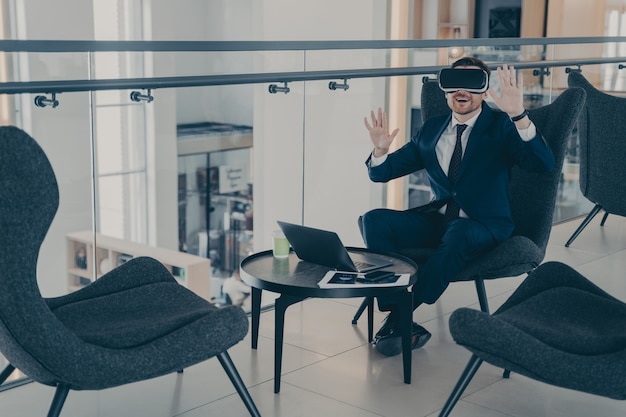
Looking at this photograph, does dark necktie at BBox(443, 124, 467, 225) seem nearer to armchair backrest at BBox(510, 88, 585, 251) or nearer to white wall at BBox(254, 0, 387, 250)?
armchair backrest at BBox(510, 88, 585, 251)

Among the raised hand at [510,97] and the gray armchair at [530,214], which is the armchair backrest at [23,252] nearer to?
the gray armchair at [530,214]

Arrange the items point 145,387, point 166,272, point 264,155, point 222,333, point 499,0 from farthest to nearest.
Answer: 1. point 499,0
2. point 264,155
3. point 145,387
4. point 166,272
5. point 222,333

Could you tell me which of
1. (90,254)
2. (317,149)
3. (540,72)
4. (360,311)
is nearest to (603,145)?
(540,72)

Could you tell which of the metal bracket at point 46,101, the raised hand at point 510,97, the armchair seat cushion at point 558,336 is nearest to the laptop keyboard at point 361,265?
the armchair seat cushion at point 558,336

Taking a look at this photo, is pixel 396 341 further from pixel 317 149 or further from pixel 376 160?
pixel 317 149

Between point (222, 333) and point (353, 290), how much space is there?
0.56m

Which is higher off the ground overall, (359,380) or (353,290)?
(353,290)

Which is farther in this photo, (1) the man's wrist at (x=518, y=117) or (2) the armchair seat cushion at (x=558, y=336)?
(1) the man's wrist at (x=518, y=117)

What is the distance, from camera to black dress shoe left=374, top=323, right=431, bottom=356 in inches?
125

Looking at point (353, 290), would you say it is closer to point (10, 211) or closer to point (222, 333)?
point (222, 333)

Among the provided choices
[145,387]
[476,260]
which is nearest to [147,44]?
[145,387]

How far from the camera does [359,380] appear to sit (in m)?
2.96

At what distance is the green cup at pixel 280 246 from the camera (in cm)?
305

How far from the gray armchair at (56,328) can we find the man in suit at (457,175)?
1.04 meters
